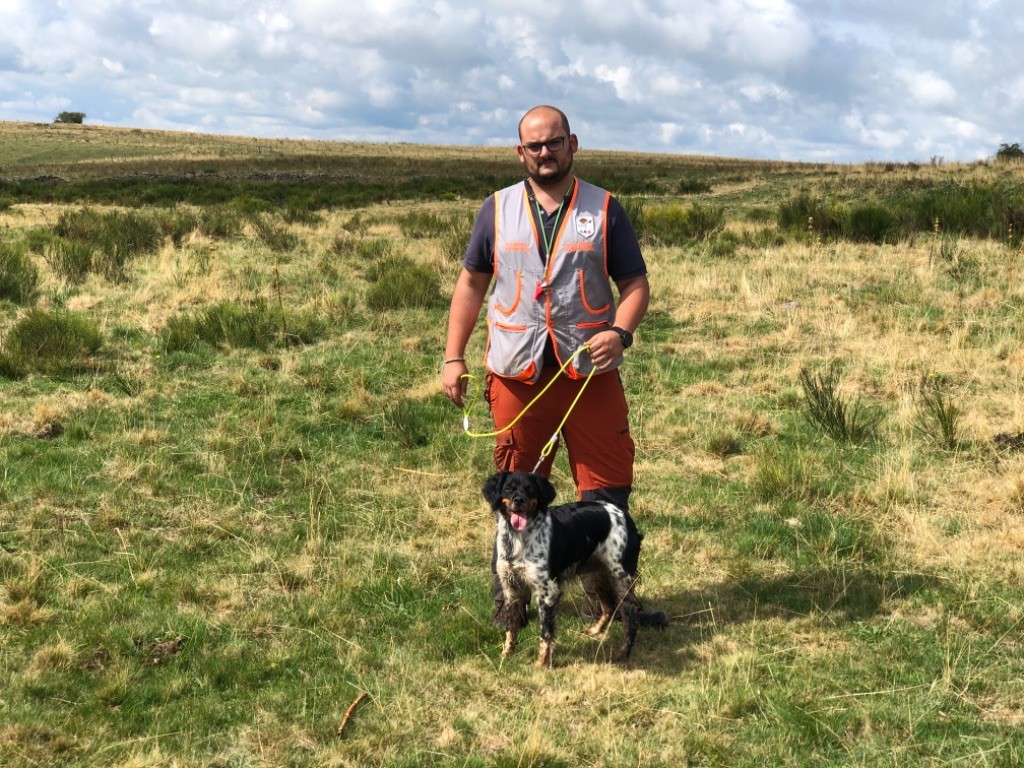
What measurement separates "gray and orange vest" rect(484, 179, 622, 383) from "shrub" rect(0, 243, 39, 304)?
30.4ft

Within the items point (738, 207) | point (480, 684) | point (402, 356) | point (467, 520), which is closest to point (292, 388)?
point (402, 356)

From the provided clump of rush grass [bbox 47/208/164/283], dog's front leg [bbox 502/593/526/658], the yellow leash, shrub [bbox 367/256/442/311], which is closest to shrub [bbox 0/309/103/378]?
shrub [bbox 367/256/442/311]

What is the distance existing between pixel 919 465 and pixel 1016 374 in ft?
7.92

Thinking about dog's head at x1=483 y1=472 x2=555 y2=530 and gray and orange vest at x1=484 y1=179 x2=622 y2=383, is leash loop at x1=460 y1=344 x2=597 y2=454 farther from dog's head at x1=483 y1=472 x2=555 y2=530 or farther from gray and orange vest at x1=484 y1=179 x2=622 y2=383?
dog's head at x1=483 y1=472 x2=555 y2=530

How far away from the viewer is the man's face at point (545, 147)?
12.2 ft

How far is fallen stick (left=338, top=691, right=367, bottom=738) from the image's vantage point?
353 cm

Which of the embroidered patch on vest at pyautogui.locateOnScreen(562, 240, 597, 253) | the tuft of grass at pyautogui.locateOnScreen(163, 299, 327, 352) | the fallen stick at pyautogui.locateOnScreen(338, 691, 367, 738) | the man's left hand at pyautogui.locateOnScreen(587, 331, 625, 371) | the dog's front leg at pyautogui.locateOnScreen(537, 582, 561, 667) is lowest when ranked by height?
the fallen stick at pyautogui.locateOnScreen(338, 691, 367, 738)

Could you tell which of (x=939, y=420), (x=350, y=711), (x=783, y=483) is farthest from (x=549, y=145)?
(x=939, y=420)

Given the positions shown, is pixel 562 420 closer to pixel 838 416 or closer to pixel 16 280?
pixel 838 416

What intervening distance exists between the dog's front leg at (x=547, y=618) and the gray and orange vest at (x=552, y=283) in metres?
0.91

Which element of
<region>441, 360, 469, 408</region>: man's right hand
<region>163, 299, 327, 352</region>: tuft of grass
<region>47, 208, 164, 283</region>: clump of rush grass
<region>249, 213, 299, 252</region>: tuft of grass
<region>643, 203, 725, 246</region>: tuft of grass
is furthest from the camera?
<region>643, 203, 725, 246</region>: tuft of grass

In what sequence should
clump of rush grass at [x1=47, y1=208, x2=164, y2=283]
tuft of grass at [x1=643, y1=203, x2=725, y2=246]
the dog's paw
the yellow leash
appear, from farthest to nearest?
tuft of grass at [x1=643, y1=203, x2=725, y2=246] → clump of rush grass at [x1=47, y1=208, x2=164, y2=283] → the dog's paw → the yellow leash

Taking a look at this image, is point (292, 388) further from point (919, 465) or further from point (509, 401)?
point (919, 465)

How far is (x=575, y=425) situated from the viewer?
4.14 meters
